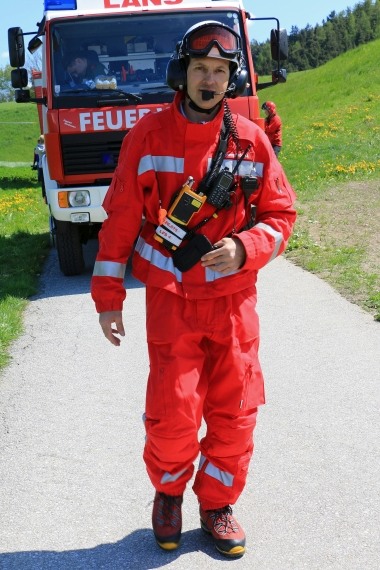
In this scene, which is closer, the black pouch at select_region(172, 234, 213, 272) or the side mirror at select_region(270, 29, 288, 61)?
the black pouch at select_region(172, 234, 213, 272)

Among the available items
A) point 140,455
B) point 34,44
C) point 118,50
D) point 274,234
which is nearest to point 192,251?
point 274,234

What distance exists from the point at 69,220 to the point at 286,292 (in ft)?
8.21

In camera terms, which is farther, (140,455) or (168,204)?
(140,455)

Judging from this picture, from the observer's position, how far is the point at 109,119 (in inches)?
366

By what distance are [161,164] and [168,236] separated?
29 cm

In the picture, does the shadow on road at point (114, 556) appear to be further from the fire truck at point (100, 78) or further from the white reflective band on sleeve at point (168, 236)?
the fire truck at point (100, 78)

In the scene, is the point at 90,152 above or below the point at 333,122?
above

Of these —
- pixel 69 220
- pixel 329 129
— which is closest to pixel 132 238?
pixel 69 220

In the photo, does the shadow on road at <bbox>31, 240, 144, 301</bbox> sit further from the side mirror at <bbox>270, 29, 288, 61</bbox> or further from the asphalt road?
the side mirror at <bbox>270, 29, 288, 61</bbox>

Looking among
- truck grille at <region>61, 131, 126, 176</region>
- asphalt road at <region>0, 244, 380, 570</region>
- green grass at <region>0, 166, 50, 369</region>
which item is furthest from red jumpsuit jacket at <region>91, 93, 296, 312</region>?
truck grille at <region>61, 131, 126, 176</region>

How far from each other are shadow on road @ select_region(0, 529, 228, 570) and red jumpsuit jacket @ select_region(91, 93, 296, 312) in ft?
3.29

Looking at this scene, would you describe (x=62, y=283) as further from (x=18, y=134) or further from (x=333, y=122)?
(x=18, y=134)

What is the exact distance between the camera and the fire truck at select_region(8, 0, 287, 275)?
30.5 feet

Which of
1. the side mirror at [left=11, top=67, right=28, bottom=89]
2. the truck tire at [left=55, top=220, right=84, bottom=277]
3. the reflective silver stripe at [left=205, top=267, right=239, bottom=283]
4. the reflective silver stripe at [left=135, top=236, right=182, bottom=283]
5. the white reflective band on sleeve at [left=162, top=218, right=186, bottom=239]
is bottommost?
the truck tire at [left=55, top=220, right=84, bottom=277]
